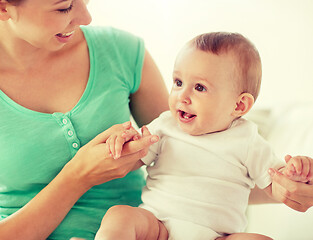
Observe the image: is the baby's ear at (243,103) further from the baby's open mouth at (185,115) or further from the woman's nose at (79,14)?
the woman's nose at (79,14)

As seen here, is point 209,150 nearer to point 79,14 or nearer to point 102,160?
point 102,160

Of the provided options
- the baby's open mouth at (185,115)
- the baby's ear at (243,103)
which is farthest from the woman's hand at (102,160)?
the baby's ear at (243,103)

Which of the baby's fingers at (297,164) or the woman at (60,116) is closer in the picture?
the baby's fingers at (297,164)

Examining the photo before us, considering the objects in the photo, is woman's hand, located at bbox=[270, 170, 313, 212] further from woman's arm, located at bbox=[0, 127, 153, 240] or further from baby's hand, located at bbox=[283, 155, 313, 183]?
woman's arm, located at bbox=[0, 127, 153, 240]

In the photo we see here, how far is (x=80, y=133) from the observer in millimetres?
1290

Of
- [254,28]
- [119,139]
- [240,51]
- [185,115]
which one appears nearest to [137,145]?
[119,139]

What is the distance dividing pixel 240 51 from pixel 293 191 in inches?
15.8

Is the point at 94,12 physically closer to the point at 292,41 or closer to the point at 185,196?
the point at 292,41

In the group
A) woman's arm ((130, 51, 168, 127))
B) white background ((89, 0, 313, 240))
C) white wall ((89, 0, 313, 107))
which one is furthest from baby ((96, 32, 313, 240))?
white wall ((89, 0, 313, 107))

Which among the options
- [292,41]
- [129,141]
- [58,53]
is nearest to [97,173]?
[129,141]

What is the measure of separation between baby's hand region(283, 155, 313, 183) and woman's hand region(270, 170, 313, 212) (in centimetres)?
2

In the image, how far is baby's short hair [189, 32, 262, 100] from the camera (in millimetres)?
1152

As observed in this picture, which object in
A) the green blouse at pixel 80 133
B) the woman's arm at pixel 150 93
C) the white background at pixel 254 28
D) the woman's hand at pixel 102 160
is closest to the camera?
the woman's hand at pixel 102 160

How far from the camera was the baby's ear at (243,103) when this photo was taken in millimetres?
1183
